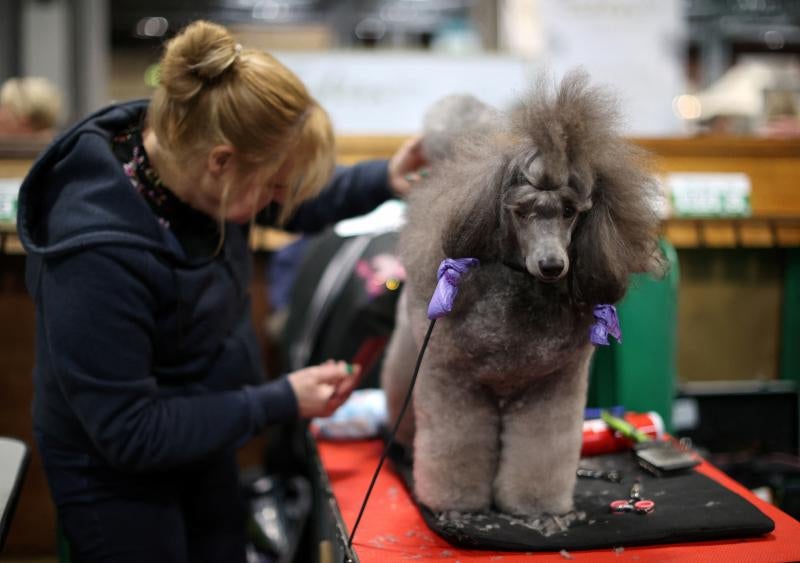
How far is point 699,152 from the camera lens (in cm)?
197

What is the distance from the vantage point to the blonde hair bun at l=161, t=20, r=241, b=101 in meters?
0.93

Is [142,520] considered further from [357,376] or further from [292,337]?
[292,337]

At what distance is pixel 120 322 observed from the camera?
0.93 meters

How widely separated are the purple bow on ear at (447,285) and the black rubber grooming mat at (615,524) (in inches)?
10.7

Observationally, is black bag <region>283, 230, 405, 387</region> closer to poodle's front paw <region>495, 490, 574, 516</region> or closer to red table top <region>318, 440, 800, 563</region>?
red table top <region>318, 440, 800, 563</region>

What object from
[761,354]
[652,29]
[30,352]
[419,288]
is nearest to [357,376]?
[419,288]

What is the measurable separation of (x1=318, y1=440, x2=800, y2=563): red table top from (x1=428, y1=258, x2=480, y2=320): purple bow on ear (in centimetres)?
28

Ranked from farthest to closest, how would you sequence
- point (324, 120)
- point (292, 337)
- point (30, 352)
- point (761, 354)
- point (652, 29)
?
point (652, 29), point (761, 354), point (30, 352), point (292, 337), point (324, 120)

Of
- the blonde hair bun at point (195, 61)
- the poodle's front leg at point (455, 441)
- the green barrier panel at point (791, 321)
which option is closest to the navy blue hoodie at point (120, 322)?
the blonde hair bun at point (195, 61)

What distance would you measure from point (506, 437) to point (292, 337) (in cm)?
91

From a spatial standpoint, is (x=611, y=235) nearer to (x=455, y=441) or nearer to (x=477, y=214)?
(x=477, y=214)

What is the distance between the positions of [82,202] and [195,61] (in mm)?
228

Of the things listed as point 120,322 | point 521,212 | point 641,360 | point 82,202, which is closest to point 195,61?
point 82,202

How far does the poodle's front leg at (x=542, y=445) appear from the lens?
906mm
